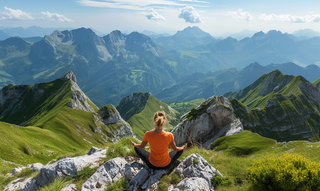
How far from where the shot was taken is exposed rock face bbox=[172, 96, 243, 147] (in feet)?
154

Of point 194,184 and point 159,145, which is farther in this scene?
point 159,145

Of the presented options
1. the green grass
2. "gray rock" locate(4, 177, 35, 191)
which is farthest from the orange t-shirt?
the green grass

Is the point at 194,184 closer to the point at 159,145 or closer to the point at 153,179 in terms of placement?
the point at 153,179

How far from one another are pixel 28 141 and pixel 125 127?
85.2 m

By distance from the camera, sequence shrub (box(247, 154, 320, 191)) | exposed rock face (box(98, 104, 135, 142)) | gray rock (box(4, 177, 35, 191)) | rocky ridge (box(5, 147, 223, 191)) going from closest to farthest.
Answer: shrub (box(247, 154, 320, 191))
rocky ridge (box(5, 147, 223, 191))
gray rock (box(4, 177, 35, 191))
exposed rock face (box(98, 104, 135, 142))

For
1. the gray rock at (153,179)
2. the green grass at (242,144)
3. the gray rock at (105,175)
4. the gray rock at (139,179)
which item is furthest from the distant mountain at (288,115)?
the gray rock at (105,175)

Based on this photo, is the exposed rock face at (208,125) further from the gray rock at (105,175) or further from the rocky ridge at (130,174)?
the gray rock at (105,175)

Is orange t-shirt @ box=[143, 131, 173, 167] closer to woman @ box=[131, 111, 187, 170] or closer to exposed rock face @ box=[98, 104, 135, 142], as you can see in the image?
woman @ box=[131, 111, 187, 170]

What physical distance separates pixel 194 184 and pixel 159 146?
2799 mm

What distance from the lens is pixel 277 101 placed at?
116062 millimetres

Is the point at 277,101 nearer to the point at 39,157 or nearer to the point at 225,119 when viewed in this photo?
the point at 225,119

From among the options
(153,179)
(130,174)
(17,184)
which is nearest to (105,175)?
(130,174)

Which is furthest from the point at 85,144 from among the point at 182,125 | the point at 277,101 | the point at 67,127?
the point at 277,101

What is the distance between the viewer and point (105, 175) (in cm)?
958
